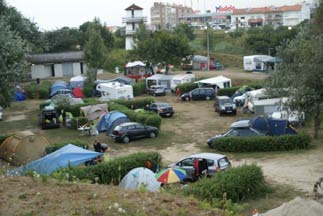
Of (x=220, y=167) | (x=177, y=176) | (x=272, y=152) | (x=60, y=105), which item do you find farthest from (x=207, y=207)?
(x=60, y=105)

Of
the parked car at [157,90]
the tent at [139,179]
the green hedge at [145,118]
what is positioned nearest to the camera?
the tent at [139,179]

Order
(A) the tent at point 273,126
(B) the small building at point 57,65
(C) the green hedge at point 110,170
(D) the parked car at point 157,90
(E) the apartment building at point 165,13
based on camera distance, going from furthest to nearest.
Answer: (E) the apartment building at point 165,13 < (B) the small building at point 57,65 < (D) the parked car at point 157,90 < (A) the tent at point 273,126 < (C) the green hedge at point 110,170

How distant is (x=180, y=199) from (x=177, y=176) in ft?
23.0

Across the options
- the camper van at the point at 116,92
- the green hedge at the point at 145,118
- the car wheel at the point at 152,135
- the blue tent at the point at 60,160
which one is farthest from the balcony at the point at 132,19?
the blue tent at the point at 60,160

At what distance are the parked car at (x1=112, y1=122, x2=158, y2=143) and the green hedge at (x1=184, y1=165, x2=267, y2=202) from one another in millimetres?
11316

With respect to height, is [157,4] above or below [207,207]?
above

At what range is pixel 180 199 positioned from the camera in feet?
24.6

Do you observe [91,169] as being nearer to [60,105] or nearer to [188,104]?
[60,105]

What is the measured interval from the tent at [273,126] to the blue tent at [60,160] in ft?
31.1

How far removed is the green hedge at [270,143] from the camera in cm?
2064

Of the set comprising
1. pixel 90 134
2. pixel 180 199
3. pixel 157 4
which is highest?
pixel 157 4

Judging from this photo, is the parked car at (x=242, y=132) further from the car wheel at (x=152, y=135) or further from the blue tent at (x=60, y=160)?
the blue tent at (x=60, y=160)

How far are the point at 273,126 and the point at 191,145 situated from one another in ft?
13.1

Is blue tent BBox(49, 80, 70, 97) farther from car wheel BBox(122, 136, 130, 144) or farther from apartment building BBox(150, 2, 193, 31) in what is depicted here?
apartment building BBox(150, 2, 193, 31)
